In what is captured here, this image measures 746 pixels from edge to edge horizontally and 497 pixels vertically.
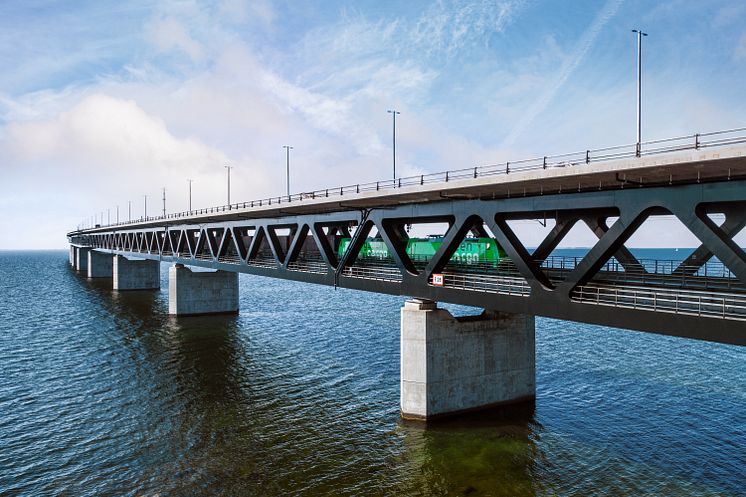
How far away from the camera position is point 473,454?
24141 millimetres

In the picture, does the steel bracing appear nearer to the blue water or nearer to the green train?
the green train

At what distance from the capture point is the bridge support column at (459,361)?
91.7 ft

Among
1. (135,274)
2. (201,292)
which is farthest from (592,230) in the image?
(135,274)

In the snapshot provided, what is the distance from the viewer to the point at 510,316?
100 feet

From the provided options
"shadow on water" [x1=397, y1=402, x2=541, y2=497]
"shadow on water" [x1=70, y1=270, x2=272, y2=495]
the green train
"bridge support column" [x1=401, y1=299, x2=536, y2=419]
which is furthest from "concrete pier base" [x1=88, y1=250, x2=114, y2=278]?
"shadow on water" [x1=397, y1=402, x2=541, y2=497]

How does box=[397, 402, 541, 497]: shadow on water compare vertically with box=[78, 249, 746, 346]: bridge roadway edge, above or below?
below

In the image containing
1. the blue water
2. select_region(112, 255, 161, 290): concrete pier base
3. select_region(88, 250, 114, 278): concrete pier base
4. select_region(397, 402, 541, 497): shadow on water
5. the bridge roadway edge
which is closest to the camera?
the bridge roadway edge

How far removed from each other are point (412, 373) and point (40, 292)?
304 feet

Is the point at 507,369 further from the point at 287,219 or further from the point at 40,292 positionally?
the point at 40,292

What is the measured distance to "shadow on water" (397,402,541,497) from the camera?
2102cm

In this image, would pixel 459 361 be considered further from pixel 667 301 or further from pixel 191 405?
pixel 191 405

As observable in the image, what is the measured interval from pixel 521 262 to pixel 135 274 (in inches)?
3677

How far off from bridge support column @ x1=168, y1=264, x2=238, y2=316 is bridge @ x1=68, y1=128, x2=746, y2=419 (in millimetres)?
22727

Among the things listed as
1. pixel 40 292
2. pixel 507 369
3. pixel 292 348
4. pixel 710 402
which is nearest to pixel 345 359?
pixel 292 348
